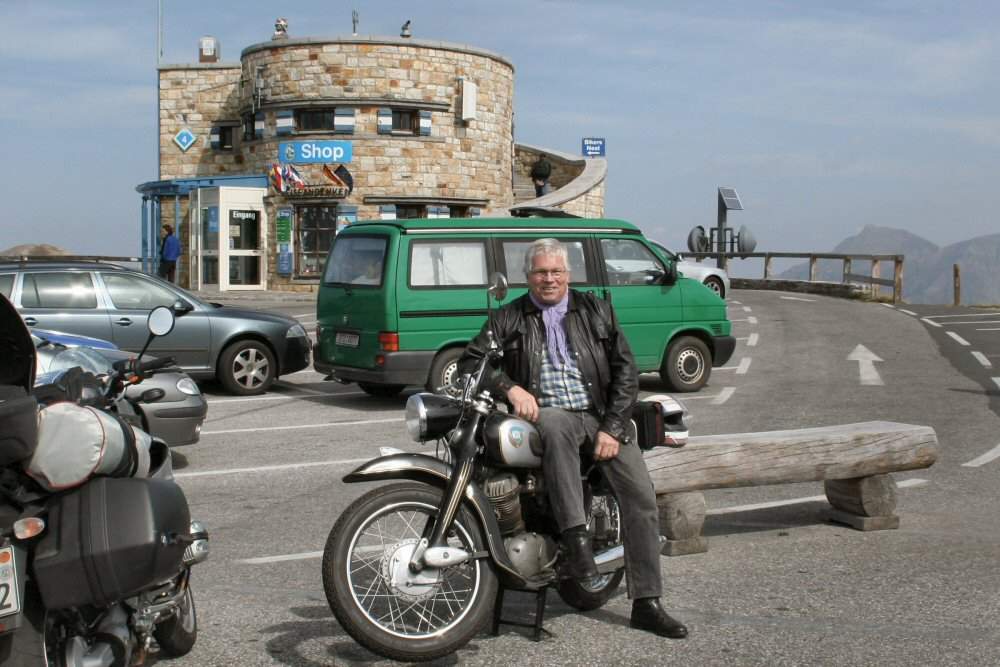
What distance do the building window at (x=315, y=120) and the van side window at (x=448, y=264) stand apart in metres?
27.3

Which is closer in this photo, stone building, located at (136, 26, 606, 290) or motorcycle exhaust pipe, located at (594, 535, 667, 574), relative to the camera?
motorcycle exhaust pipe, located at (594, 535, 667, 574)

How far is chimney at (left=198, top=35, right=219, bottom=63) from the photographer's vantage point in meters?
47.9

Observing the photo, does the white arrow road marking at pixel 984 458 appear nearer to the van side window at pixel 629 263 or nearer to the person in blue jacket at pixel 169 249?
the van side window at pixel 629 263

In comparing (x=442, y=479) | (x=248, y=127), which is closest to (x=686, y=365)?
(x=442, y=479)

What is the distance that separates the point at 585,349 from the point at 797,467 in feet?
7.60

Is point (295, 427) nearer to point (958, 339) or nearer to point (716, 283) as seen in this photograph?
point (958, 339)

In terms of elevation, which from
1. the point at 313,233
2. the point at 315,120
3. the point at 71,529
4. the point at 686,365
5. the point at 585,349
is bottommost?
the point at 686,365

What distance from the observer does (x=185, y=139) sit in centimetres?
4594

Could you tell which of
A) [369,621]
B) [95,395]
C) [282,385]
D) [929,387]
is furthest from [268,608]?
[929,387]

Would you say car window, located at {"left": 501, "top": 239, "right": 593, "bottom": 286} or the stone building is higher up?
the stone building

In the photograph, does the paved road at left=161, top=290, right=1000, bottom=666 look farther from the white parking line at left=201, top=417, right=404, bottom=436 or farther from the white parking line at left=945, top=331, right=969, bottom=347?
the white parking line at left=945, top=331, right=969, bottom=347

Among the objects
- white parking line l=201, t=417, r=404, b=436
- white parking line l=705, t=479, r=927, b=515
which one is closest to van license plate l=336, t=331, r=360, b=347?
white parking line l=201, t=417, r=404, b=436

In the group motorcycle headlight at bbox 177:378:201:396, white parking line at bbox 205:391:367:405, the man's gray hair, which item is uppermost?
the man's gray hair

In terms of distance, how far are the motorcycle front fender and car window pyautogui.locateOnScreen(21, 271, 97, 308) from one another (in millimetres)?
10312
